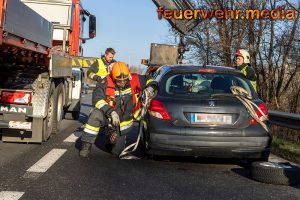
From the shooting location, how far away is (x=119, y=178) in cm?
546

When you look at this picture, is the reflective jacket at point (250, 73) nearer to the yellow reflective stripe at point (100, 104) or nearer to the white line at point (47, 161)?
the yellow reflective stripe at point (100, 104)

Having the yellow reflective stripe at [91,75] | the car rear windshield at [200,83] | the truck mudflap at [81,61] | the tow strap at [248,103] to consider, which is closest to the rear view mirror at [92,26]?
the truck mudflap at [81,61]

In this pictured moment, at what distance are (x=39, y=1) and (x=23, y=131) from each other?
3.98 m

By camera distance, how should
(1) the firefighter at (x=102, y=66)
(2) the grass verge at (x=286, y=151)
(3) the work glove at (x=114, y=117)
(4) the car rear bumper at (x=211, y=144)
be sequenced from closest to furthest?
(4) the car rear bumper at (x=211, y=144), (3) the work glove at (x=114, y=117), (2) the grass verge at (x=286, y=151), (1) the firefighter at (x=102, y=66)

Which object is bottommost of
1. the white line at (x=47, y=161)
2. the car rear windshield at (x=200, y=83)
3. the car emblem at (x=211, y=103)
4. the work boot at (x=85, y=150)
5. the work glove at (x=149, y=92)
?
the white line at (x=47, y=161)

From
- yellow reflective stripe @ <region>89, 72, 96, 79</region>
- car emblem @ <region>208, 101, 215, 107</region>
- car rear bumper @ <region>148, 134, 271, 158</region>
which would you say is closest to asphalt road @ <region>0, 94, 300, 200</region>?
car rear bumper @ <region>148, 134, 271, 158</region>

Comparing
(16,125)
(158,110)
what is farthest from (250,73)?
(16,125)

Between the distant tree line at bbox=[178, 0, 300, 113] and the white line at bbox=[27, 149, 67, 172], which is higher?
the distant tree line at bbox=[178, 0, 300, 113]

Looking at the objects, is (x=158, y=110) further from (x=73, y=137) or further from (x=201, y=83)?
(x=73, y=137)

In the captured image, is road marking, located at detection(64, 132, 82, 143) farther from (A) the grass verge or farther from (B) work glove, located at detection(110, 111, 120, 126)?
(A) the grass verge

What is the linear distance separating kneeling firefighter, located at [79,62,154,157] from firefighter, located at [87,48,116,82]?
6.66 ft

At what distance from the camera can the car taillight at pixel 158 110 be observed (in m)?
6.10

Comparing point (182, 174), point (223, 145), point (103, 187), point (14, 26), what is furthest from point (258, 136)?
point (14, 26)

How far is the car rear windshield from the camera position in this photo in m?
6.45
